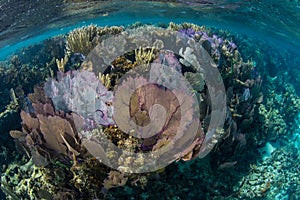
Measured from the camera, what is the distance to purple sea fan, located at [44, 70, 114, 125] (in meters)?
4.15

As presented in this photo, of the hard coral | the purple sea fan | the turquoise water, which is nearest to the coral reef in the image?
the turquoise water

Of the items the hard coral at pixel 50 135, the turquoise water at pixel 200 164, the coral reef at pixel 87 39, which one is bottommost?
the turquoise water at pixel 200 164

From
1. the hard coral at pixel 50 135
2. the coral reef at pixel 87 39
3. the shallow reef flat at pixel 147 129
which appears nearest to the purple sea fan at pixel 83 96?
the shallow reef flat at pixel 147 129

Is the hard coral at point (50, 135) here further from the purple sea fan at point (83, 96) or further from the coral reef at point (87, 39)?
the coral reef at point (87, 39)

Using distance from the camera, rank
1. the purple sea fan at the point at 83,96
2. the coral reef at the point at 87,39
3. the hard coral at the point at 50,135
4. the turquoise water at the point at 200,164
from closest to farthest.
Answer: the hard coral at the point at 50,135, the turquoise water at the point at 200,164, the purple sea fan at the point at 83,96, the coral reef at the point at 87,39

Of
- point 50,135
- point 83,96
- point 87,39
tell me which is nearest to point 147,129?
point 83,96

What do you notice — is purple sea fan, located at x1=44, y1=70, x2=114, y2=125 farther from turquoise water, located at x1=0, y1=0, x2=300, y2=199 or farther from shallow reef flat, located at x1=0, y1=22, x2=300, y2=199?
turquoise water, located at x1=0, y1=0, x2=300, y2=199

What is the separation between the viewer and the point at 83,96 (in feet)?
13.8

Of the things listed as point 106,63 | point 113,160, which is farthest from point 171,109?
point 106,63

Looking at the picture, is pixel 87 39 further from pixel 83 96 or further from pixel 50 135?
pixel 50 135

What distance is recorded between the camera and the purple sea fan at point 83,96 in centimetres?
415

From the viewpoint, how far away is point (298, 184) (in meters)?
6.44

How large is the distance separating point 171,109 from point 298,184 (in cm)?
444

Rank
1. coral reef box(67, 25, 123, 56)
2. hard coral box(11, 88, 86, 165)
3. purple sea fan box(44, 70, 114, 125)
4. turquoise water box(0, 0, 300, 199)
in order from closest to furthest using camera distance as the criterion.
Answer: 1. hard coral box(11, 88, 86, 165)
2. turquoise water box(0, 0, 300, 199)
3. purple sea fan box(44, 70, 114, 125)
4. coral reef box(67, 25, 123, 56)
